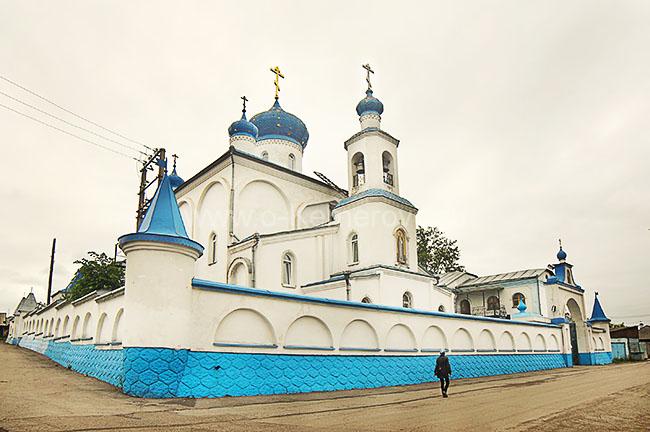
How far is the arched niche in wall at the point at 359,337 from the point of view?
39.7ft

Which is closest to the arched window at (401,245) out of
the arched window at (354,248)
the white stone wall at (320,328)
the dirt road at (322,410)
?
the arched window at (354,248)

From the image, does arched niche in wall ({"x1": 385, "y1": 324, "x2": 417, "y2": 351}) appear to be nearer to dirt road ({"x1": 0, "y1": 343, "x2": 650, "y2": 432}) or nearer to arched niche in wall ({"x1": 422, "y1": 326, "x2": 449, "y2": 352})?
arched niche in wall ({"x1": 422, "y1": 326, "x2": 449, "y2": 352})

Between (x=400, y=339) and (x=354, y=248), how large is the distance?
265 inches

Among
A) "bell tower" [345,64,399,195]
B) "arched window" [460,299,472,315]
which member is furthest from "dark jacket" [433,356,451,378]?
"arched window" [460,299,472,315]

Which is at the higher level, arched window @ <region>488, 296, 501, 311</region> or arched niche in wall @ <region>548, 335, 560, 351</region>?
arched window @ <region>488, 296, 501, 311</region>

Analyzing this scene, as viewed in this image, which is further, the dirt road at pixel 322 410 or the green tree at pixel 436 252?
the green tree at pixel 436 252

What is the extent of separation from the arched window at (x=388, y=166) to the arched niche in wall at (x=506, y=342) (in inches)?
298

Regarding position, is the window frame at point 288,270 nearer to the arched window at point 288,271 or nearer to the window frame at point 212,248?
the arched window at point 288,271

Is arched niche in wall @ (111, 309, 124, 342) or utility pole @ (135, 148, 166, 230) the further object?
utility pole @ (135, 148, 166, 230)

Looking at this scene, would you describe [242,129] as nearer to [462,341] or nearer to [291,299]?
[462,341]

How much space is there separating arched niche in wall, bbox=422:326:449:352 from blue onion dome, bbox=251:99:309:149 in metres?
16.2

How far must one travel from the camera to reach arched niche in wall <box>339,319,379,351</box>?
1209cm

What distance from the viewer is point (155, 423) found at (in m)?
6.29

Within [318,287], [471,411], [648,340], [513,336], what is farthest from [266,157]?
[648,340]
